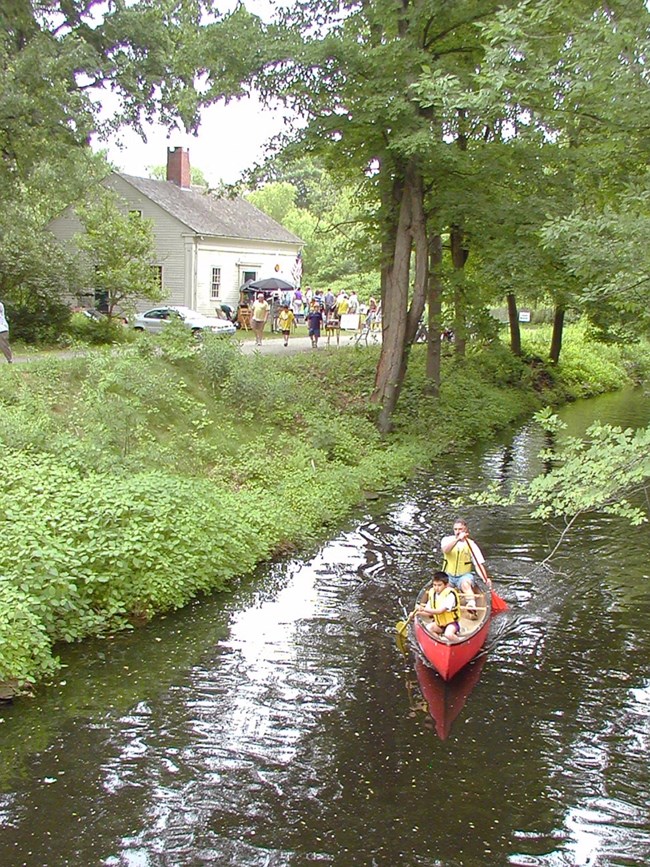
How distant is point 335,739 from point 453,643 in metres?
2.05

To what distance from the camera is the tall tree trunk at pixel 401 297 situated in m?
22.2

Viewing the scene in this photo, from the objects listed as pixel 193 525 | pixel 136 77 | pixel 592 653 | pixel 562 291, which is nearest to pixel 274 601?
pixel 193 525

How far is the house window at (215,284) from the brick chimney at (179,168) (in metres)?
5.64

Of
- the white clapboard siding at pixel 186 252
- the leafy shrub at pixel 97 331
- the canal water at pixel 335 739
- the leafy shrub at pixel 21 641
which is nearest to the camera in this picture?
the canal water at pixel 335 739

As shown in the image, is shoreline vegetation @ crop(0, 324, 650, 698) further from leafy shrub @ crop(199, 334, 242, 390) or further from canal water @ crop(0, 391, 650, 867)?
canal water @ crop(0, 391, 650, 867)

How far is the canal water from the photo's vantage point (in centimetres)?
755

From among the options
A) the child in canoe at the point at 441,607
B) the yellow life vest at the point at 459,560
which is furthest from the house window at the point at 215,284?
the child in canoe at the point at 441,607

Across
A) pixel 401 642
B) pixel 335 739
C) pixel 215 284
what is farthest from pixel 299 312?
pixel 335 739

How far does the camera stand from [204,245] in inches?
1671

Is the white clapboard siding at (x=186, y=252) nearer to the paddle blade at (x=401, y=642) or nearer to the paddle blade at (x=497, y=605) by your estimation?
the paddle blade at (x=497, y=605)

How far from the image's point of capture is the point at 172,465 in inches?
627

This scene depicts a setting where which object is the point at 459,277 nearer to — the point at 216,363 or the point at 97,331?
the point at 216,363

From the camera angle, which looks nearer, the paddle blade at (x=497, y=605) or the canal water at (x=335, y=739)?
the canal water at (x=335, y=739)

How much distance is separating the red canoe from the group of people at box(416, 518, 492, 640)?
0.10 m
